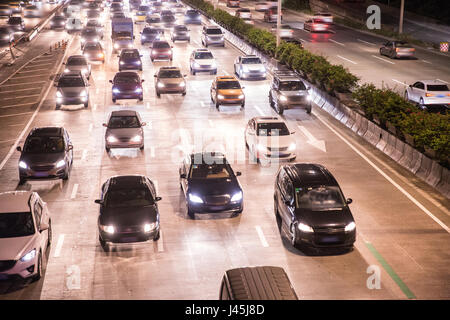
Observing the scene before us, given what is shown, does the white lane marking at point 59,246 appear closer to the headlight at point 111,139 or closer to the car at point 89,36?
the headlight at point 111,139

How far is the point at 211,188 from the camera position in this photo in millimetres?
19656

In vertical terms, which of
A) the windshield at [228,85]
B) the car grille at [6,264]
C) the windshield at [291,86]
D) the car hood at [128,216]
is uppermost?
the car grille at [6,264]

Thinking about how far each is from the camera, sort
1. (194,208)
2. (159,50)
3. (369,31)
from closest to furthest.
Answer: (194,208), (159,50), (369,31)

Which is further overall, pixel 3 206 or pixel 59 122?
pixel 59 122

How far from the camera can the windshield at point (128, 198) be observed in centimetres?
1791

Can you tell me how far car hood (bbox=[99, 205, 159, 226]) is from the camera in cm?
1734

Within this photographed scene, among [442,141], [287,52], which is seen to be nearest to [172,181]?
[442,141]

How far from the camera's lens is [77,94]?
35000 millimetres

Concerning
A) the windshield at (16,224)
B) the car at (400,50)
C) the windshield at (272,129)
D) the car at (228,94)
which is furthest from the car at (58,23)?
the windshield at (16,224)

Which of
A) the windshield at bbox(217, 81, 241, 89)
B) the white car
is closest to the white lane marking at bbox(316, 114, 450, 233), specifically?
the windshield at bbox(217, 81, 241, 89)

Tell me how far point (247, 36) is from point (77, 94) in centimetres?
2681

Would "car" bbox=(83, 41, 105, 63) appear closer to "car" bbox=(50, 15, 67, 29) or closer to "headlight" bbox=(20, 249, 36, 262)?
"car" bbox=(50, 15, 67, 29)

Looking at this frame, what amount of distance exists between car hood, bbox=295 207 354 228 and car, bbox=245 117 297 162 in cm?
805
